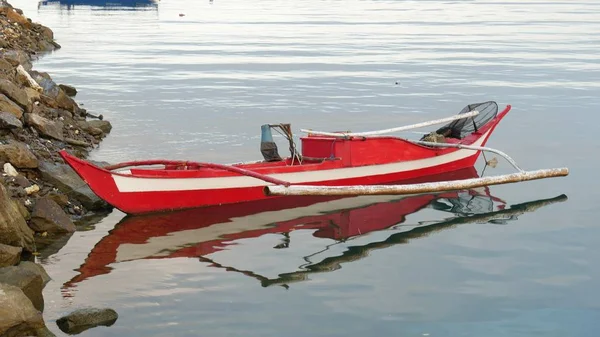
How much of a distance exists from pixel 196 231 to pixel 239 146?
9.13 m

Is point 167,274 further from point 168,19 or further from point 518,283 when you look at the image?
point 168,19

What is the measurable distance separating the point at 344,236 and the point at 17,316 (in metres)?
7.76

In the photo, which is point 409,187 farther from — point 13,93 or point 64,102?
point 64,102

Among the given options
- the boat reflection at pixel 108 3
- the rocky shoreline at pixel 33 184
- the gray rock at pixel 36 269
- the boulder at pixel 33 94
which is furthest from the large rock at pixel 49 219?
the boat reflection at pixel 108 3

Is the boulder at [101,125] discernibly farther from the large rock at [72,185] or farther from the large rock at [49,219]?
the large rock at [49,219]

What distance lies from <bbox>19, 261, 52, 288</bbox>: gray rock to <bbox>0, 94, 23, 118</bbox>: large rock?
8.78 meters

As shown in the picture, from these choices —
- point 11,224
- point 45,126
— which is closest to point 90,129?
point 45,126

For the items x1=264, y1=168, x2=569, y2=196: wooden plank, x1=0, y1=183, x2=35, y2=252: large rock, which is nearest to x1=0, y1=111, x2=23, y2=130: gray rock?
x1=0, y1=183, x2=35, y2=252: large rock

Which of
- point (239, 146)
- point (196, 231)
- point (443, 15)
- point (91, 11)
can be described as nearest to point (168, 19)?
point (91, 11)

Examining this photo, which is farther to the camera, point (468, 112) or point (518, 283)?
point (468, 112)

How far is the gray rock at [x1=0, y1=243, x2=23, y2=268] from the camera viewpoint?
44.6ft

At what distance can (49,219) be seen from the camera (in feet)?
55.0

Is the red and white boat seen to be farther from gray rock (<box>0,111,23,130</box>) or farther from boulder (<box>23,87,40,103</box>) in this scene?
boulder (<box>23,87,40,103</box>)

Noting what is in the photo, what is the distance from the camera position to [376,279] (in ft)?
49.2
